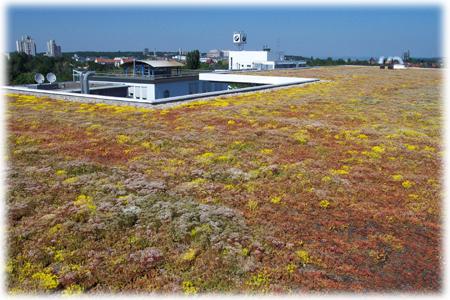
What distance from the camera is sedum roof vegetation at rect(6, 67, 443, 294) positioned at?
784 centimetres

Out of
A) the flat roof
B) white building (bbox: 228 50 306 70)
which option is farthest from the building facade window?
white building (bbox: 228 50 306 70)

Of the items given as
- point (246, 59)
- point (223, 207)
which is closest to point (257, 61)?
point (246, 59)

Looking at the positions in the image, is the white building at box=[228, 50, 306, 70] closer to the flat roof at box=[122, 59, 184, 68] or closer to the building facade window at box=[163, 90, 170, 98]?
the flat roof at box=[122, 59, 184, 68]

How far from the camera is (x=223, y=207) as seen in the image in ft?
36.4

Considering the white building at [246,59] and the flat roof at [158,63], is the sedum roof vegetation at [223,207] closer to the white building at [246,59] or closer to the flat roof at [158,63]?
the flat roof at [158,63]

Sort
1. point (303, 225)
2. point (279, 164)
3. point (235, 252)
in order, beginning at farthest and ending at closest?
point (279, 164) < point (303, 225) < point (235, 252)

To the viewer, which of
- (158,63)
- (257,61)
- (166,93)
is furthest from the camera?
(257,61)

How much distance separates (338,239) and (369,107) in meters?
22.1

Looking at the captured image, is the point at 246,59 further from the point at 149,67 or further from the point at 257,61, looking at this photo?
the point at 149,67

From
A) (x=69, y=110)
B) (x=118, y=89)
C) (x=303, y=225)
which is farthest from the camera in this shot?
(x=118, y=89)

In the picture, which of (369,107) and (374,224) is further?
(369,107)

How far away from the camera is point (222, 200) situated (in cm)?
1163

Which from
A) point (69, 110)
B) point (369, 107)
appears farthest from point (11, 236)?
point (369, 107)

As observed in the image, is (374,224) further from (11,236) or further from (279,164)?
(11,236)
